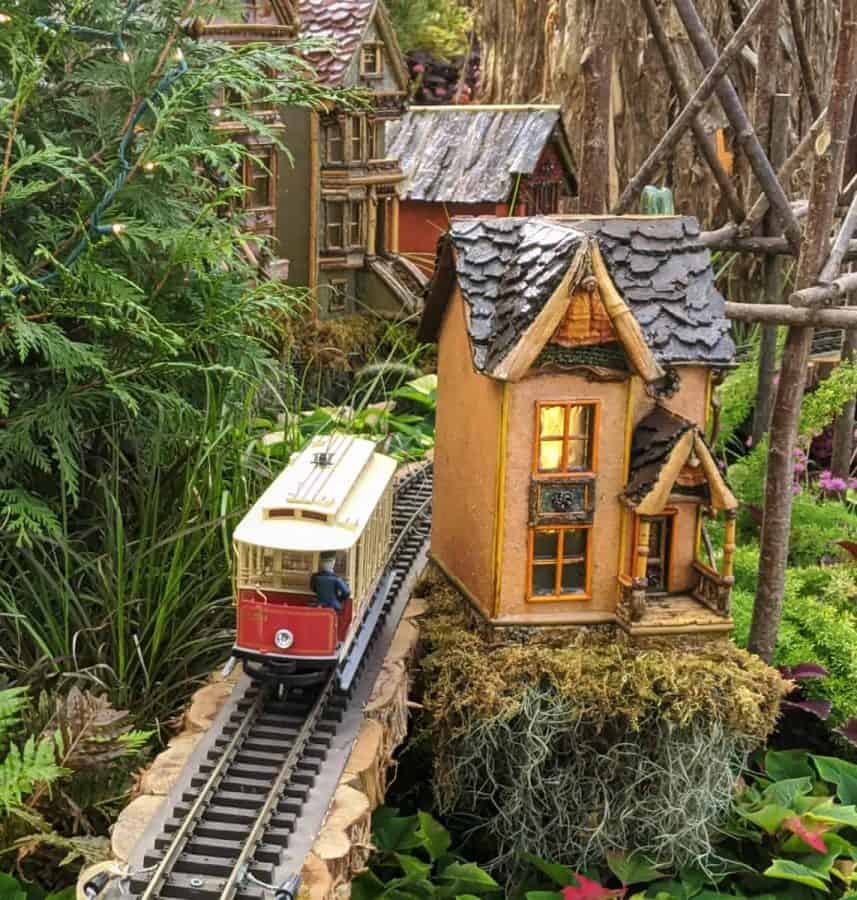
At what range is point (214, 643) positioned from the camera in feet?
22.2

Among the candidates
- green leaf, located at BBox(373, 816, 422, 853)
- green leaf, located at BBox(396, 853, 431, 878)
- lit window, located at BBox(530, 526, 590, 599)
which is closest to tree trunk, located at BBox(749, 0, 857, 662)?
lit window, located at BBox(530, 526, 590, 599)

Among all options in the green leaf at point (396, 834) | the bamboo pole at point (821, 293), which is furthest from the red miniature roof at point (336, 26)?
the green leaf at point (396, 834)

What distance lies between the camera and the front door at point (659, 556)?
6.53 metres

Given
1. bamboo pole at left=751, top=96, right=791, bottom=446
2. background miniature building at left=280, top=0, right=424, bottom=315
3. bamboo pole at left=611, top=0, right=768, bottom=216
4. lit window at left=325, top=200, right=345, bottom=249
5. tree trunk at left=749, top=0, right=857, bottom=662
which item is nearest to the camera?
tree trunk at left=749, top=0, right=857, bottom=662

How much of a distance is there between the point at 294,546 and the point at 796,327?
3262 mm

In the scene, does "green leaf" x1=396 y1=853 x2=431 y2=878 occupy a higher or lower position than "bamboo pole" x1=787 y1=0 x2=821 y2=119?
lower

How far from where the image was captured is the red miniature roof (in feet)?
38.5

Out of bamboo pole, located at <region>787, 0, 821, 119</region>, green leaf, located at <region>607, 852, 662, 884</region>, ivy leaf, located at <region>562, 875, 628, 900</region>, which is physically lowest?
green leaf, located at <region>607, 852, 662, 884</region>

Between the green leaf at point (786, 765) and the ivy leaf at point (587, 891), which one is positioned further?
the green leaf at point (786, 765)

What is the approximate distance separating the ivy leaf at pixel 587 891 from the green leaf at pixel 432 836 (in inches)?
24.7

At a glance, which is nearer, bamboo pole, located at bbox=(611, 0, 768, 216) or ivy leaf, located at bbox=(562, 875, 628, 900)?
ivy leaf, located at bbox=(562, 875, 628, 900)

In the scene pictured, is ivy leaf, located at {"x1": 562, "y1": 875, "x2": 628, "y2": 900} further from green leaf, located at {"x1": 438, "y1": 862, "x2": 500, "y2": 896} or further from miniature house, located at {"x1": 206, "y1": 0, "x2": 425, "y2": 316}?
miniature house, located at {"x1": 206, "y1": 0, "x2": 425, "y2": 316}

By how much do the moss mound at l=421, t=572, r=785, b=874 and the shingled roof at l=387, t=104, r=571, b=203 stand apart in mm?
7538

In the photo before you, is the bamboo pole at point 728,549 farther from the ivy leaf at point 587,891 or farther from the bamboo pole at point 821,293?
the ivy leaf at point 587,891
